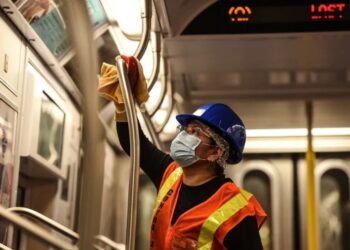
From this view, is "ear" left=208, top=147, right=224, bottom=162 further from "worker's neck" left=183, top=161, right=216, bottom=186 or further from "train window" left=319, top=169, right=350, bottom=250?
"train window" left=319, top=169, right=350, bottom=250

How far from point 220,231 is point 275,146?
281 cm

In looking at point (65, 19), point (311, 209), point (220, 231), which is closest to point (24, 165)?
point (220, 231)

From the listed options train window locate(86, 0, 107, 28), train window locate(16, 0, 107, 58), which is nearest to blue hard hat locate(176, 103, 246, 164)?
train window locate(16, 0, 107, 58)

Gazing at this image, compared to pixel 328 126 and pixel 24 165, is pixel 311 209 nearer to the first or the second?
pixel 328 126

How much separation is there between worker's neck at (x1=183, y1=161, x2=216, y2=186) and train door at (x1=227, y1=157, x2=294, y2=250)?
2.41m

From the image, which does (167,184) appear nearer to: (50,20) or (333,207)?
(50,20)

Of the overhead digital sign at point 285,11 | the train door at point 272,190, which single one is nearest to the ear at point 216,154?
the overhead digital sign at point 285,11

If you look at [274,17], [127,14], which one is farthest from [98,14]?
[274,17]

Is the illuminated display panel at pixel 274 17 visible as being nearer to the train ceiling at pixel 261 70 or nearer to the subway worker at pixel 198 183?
the train ceiling at pixel 261 70

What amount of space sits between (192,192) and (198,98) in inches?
70.5

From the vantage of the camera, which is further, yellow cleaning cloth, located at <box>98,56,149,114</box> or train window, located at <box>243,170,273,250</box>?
train window, located at <box>243,170,273,250</box>

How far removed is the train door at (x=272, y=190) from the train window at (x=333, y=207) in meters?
0.24

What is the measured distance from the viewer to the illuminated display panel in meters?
2.98

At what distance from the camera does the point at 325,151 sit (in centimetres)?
474
